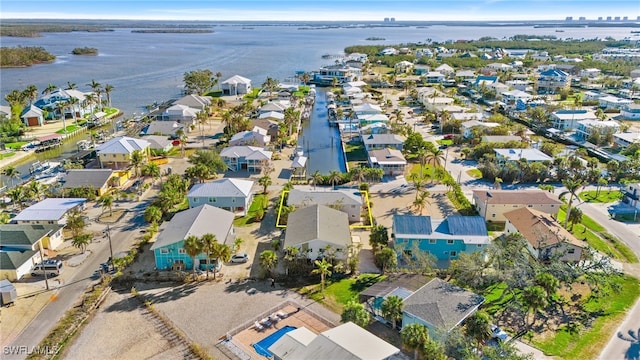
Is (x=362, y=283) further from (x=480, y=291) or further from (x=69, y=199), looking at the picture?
(x=69, y=199)

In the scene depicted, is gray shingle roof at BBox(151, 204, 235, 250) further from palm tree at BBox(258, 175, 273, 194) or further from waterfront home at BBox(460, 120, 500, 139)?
waterfront home at BBox(460, 120, 500, 139)

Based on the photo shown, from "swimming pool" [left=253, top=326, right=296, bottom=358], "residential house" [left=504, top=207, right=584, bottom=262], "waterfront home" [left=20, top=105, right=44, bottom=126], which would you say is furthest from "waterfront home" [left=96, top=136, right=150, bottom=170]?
"residential house" [left=504, top=207, right=584, bottom=262]

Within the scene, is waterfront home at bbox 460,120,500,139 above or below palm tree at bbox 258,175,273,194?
above

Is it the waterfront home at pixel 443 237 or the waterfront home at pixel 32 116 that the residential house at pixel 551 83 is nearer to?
the waterfront home at pixel 443 237

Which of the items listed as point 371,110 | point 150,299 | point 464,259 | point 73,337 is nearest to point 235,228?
point 150,299

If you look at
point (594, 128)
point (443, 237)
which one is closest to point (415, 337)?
point (443, 237)

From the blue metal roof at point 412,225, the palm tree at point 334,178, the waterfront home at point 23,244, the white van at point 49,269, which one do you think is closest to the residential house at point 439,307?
the blue metal roof at point 412,225

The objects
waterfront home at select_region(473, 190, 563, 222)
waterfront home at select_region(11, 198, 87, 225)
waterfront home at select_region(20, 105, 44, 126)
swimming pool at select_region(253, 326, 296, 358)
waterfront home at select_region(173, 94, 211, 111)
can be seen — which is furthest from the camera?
waterfront home at select_region(173, 94, 211, 111)
